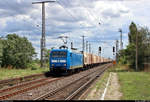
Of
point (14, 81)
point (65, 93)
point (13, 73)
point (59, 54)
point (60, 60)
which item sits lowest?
point (65, 93)

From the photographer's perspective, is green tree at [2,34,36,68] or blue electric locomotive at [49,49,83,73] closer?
blue electric locomotive at [49,49,83,73]

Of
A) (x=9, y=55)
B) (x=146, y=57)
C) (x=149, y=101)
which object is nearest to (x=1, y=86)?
(x=149, y=101)

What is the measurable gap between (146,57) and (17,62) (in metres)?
26.4

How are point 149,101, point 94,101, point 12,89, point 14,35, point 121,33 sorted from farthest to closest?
point 14,35 → point 121,33 → point 12,89 → point 94,101 → point 149,101

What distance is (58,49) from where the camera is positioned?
1113 inches

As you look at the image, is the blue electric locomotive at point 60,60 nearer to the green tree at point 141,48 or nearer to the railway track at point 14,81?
the railway track at point 14,81

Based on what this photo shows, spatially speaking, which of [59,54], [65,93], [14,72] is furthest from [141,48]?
[65,93]

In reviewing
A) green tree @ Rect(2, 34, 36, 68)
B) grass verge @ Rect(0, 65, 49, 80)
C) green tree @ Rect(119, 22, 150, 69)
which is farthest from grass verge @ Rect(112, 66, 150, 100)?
green tree @ Rect(2, 34, 36, 68)

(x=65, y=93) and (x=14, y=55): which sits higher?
(x=14, y=55)

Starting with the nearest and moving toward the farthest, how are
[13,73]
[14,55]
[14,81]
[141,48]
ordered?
[14,81], [13,73], [141,48], [14,55]

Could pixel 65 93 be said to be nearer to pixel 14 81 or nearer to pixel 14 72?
pixel 14 81

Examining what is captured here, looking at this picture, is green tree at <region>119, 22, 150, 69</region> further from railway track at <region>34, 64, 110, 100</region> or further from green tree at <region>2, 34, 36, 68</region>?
railway track at <region>34, 64, 110, 100</region>

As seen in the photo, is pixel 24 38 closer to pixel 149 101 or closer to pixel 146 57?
pixel 146 57

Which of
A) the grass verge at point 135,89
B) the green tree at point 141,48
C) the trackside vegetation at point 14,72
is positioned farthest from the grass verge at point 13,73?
the green tree at point 141,48
